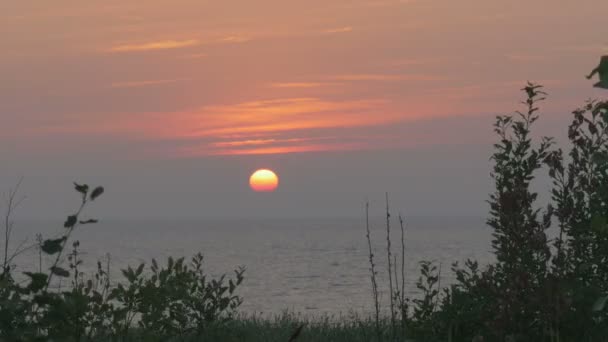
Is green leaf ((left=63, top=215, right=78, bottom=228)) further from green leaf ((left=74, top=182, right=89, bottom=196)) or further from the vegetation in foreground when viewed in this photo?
the vegetation in foreground

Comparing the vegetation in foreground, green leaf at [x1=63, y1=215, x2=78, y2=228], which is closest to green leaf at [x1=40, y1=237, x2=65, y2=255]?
green leaf at [x1=63, y1=215, x2=78, y2=228]

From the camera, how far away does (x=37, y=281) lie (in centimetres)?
522

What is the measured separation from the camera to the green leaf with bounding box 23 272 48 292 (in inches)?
204

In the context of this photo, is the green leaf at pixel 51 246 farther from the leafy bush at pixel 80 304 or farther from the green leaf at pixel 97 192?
the green leaf at pixel 97 192

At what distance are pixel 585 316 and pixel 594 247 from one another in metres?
1.08

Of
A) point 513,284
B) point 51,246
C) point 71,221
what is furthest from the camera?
point 513,284

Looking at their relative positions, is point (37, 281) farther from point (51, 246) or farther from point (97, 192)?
point (97, 192)

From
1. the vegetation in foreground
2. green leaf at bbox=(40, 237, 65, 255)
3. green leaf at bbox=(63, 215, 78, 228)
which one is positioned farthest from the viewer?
the vegetation in foreground

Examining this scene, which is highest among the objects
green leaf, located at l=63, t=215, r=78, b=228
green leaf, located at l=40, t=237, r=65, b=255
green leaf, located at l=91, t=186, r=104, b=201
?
green leaf, located at l=91, t=186, r=104, b=201

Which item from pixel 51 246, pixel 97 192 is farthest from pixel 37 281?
pixel 97 192

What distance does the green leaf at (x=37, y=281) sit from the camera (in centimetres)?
517

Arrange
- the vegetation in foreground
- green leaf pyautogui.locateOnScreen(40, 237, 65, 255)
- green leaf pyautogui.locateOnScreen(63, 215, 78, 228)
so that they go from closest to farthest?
green leaf pyautogui.locateOnScreen(40, 237, 65, 255), green leaf pyautogui.locateOnScreen(63, 215, 78, 228), the vegetation in foreground

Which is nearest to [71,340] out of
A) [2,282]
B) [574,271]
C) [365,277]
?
[2,282]

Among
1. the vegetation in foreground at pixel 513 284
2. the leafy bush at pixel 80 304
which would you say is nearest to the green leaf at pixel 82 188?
the leafy bush at pixel 80 304
